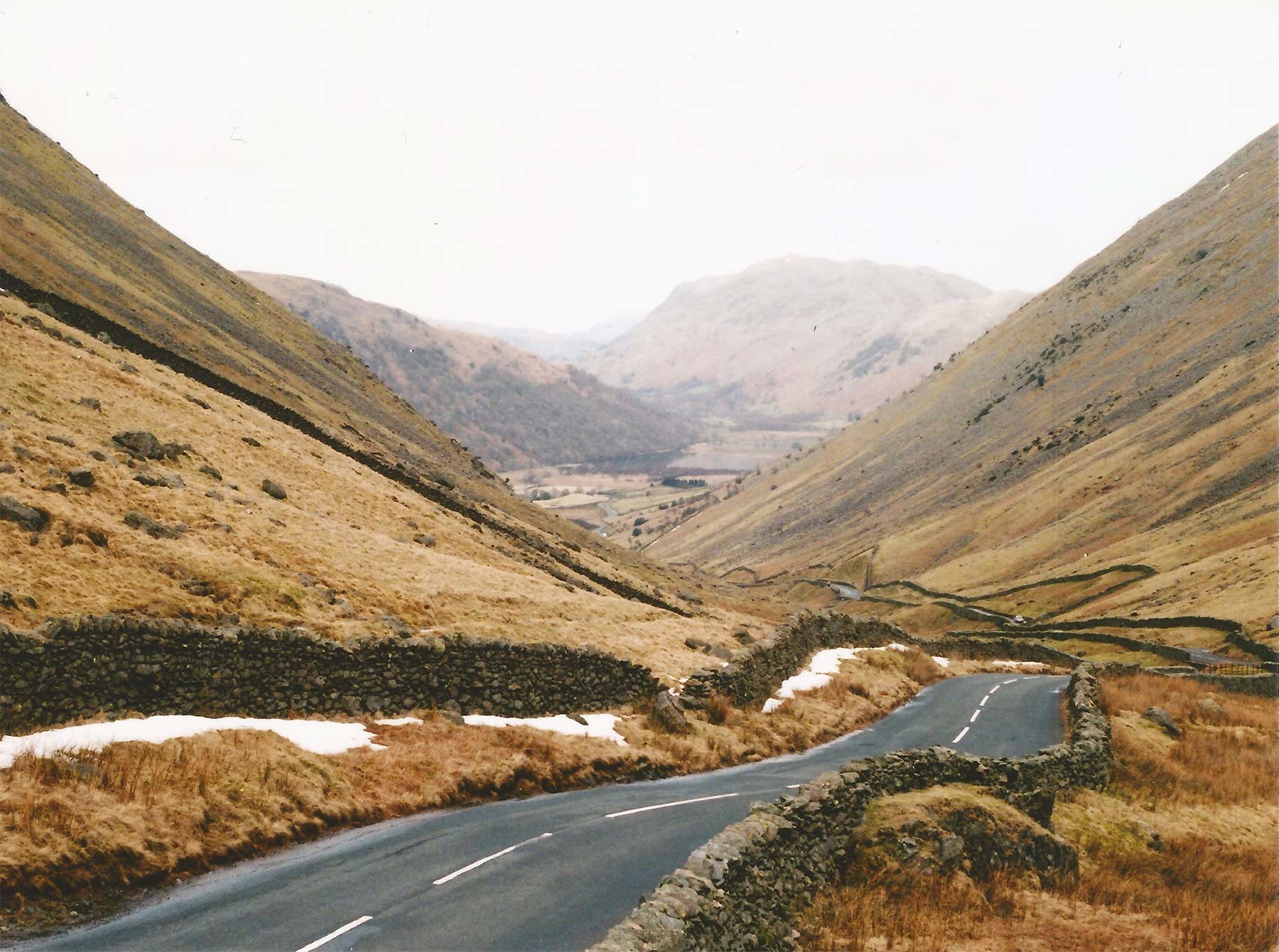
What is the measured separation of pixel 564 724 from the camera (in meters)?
23.7

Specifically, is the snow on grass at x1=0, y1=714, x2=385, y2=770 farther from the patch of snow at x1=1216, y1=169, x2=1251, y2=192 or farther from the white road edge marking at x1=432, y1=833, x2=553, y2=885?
the patch of snow at x1=1216, y1=169, x2=1251, y2=192

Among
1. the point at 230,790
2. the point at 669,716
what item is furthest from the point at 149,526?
the point at 669,716

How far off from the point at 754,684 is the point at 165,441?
24644mm

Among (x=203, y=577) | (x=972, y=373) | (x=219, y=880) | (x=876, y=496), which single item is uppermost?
(x=972, y=373)

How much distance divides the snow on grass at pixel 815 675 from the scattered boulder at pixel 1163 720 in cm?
1177

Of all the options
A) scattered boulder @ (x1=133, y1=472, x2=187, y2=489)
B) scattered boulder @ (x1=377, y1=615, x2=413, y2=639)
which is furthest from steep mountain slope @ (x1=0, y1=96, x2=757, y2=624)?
scattered boulder @ (x1=377, y1=615, x2=413, y2=639)

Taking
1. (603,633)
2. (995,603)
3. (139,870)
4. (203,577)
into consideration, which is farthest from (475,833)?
(995,603)

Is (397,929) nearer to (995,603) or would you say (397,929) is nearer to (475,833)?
(475,833)

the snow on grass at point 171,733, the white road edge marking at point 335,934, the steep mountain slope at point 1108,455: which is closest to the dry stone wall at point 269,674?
the snow on grass at point 171,733

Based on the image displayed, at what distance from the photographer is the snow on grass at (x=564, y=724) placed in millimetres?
22453

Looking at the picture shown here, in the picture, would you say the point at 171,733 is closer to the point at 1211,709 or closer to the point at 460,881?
the point at 460,881

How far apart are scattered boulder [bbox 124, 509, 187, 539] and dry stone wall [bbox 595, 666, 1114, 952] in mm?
19667

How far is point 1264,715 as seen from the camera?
1468 inches

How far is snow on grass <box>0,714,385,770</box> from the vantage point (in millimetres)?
14648
